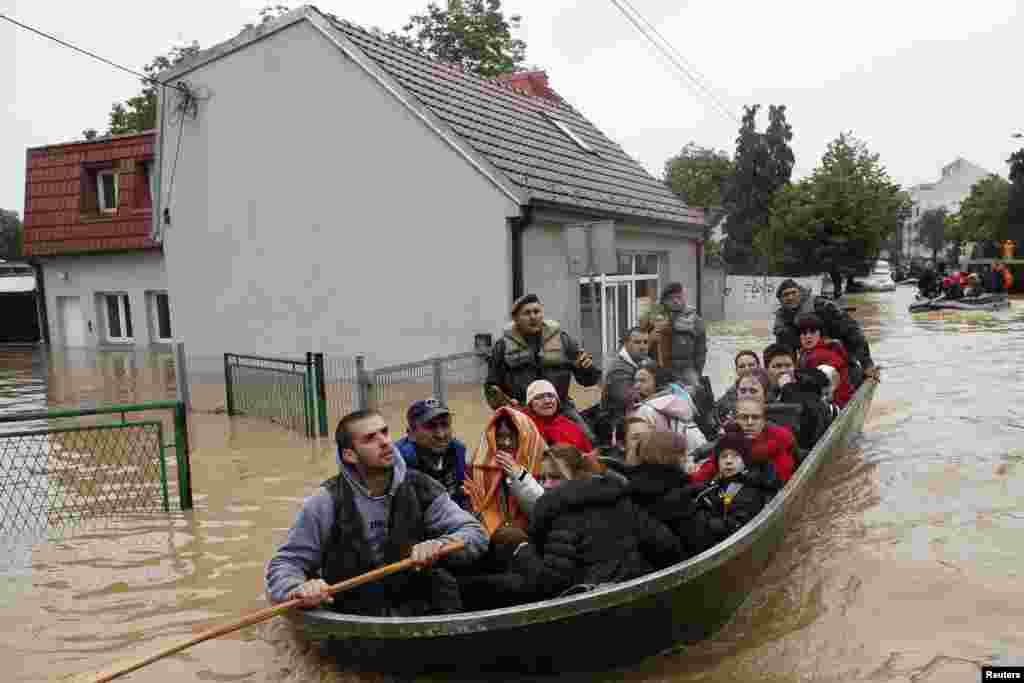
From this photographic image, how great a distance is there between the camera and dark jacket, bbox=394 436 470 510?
191 inches

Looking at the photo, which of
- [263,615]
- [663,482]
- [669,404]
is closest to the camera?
[263,615]

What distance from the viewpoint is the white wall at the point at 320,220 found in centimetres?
1252

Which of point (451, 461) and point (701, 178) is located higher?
point (701, 178)

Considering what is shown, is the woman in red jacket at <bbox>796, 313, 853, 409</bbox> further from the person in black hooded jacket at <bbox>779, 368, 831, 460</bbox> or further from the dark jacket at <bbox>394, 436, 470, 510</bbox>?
the dark jacket at <bbox>394, 436, 470, 510</bbox>

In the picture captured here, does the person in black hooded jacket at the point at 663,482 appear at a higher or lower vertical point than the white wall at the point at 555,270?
lower

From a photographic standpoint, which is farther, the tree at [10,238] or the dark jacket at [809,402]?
the tree at [10,238]

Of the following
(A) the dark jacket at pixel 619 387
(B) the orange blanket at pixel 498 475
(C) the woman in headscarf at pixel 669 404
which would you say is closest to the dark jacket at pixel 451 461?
(B) the orange blanket at pixel 498 475

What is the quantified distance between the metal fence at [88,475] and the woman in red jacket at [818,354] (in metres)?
6.02

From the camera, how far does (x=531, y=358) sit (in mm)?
6629

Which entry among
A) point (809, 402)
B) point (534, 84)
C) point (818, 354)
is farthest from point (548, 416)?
point (534, 84)

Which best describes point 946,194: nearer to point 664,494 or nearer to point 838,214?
point 838,214

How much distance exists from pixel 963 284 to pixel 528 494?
30099mm

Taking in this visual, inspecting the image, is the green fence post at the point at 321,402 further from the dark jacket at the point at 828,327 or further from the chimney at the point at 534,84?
the chimney at the point at 534,84

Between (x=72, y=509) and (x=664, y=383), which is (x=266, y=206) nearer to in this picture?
(x=72, y=509)
